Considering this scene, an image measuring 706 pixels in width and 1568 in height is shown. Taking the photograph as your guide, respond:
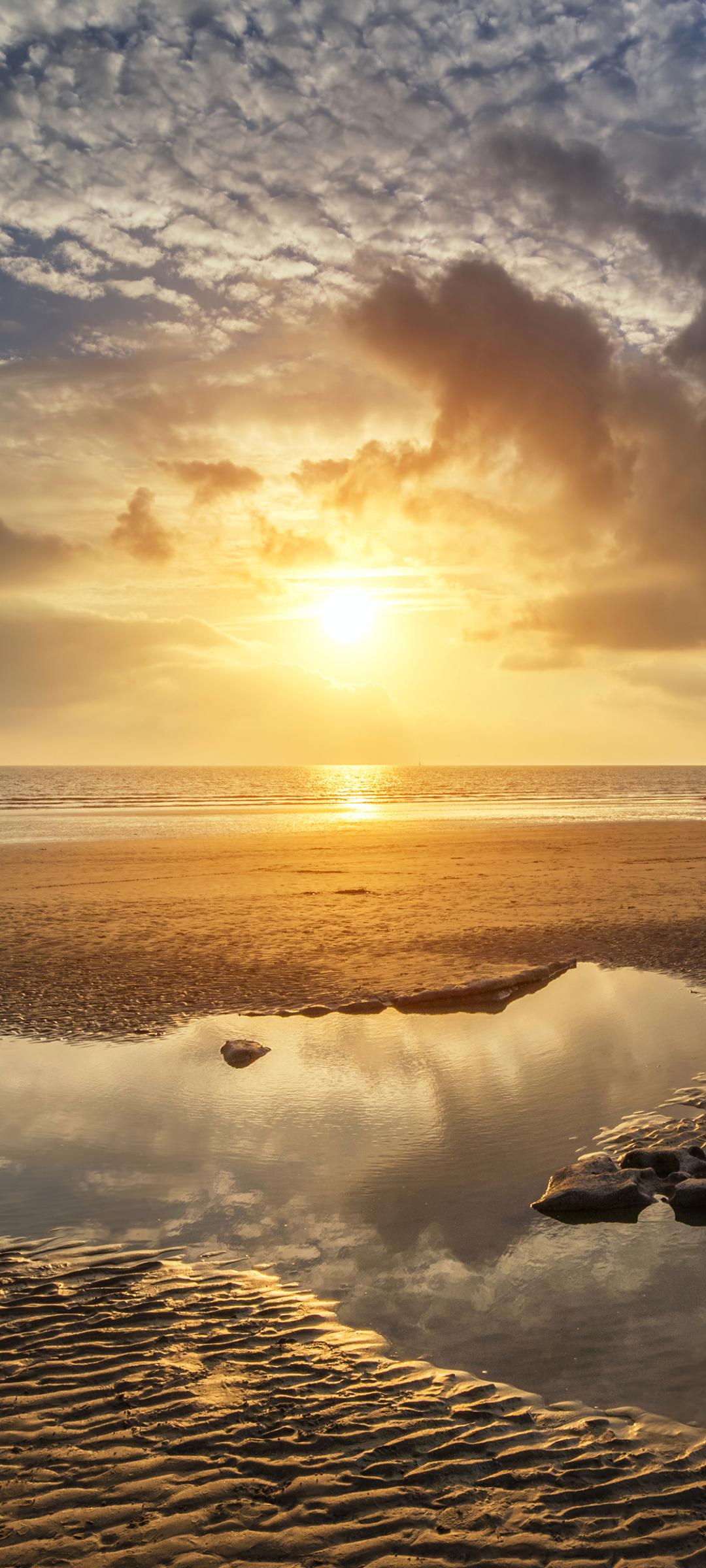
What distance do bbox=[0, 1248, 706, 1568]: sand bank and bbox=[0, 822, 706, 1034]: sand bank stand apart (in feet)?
27.3

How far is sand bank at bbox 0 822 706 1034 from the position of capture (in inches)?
634

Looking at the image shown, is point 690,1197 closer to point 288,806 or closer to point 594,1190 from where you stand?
point 594,1190

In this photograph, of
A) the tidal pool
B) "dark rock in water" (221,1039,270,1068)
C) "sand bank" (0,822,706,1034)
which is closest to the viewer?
the tidal pool

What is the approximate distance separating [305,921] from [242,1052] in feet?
32.1

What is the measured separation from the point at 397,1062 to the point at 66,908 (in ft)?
47.3

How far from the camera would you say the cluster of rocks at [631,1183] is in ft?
25.9

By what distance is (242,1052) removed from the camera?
1235 cm

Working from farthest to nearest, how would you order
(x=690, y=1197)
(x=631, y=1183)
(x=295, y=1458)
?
(x=631, y=1183), (x=690, y=1197), (x=295, y=1458)

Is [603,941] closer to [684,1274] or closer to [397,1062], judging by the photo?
[397,1062]

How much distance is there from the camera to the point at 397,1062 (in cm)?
1213

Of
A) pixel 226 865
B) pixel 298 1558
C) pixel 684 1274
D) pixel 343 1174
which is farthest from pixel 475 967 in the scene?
pixel 226 865

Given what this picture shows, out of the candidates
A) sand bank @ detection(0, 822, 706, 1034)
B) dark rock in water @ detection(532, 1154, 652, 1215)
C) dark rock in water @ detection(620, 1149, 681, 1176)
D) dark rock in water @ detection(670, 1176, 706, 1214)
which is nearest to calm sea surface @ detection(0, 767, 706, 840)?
sand bank @ detection(0, 822, 706, 1034)

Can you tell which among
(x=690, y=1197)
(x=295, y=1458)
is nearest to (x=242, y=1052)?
(x=690, y=1197)

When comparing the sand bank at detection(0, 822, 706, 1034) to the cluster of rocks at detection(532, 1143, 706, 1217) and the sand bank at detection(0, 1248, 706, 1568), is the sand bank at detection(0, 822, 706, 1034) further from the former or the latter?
the sand bank at detection(0, 1248, 706, 1568)
